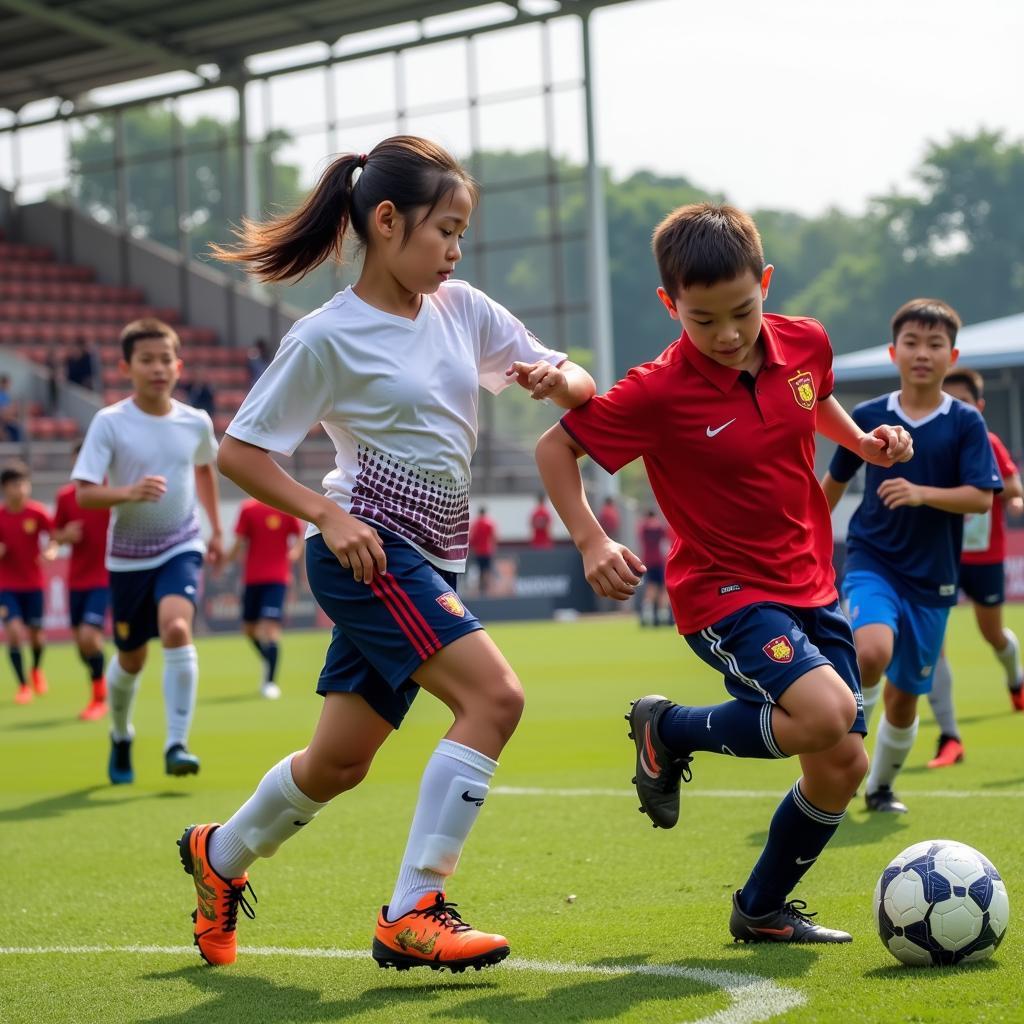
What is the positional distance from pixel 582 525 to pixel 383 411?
58 centimetres

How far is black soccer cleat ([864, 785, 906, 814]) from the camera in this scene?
258 inches

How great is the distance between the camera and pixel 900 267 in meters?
82.9

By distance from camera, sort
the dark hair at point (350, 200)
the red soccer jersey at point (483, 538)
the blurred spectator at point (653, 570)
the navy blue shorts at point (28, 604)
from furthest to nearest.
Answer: the red soccer jersey at point (483, 538) → the blurred spectator at point (653, 570) → the navy blue shorts at point (28, 604) → the dark hair at point (350, 200)

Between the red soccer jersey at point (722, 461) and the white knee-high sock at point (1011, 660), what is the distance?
6.73 metres

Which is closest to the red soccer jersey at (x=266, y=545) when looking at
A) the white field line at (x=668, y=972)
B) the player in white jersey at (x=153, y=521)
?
the player in white jersey at (x=153, y=521)

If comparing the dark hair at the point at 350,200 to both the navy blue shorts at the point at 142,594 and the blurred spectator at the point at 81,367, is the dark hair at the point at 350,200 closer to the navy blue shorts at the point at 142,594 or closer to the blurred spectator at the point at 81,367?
the navy blue shorts at the point at 142,594

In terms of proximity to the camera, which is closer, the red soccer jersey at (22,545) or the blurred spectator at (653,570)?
the red soccer jersey at (22,545)

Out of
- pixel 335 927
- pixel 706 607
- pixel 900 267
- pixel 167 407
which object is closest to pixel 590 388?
pixel 706 607

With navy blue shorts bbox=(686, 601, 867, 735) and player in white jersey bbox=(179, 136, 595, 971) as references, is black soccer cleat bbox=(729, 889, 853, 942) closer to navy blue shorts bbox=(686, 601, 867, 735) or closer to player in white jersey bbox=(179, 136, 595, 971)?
navy blue shorts bbox=(686, 601, 867, 735)

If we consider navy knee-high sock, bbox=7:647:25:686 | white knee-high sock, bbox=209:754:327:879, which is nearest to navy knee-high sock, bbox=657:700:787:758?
white knee-high sock, bbox=209:754:327:879

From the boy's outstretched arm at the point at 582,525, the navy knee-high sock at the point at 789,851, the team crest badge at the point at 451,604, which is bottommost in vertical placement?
the navy knee-high sock at the point at 789,851

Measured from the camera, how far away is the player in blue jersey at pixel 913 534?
6.38m

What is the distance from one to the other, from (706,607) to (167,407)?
483 cm

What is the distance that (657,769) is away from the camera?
14.5ft
